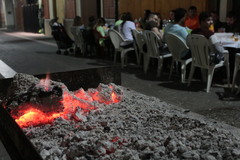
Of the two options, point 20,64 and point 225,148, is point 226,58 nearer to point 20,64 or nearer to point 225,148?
point 225,148

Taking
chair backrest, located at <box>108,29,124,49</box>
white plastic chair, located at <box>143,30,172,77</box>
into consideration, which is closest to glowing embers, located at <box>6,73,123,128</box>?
white plastic chair, located at <box>143,30,172,77</box>

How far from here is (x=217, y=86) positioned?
5.72 m

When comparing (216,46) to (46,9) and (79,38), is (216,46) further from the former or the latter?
(46,9)

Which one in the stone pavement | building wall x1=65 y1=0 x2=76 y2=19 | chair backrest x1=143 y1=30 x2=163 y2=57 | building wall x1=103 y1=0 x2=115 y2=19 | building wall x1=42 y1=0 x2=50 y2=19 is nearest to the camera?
the stone pavement

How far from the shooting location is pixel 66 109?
316cm

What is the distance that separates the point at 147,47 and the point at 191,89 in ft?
5.78

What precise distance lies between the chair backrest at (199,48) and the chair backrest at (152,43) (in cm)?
112

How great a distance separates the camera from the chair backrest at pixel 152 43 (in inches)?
255

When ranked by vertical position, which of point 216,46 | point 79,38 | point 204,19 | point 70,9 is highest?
point 70,9

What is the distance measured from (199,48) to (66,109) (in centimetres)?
298

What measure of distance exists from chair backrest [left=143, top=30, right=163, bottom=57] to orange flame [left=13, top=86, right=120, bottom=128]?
10.2ft

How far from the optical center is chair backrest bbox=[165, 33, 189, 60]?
5735 millimetres

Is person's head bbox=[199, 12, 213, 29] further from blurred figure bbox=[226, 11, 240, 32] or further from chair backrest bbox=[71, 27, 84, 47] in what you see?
chair backrest bbox=[71, 27, 84, 47]

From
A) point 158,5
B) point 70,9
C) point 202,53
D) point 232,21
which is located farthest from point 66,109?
point 70,9
